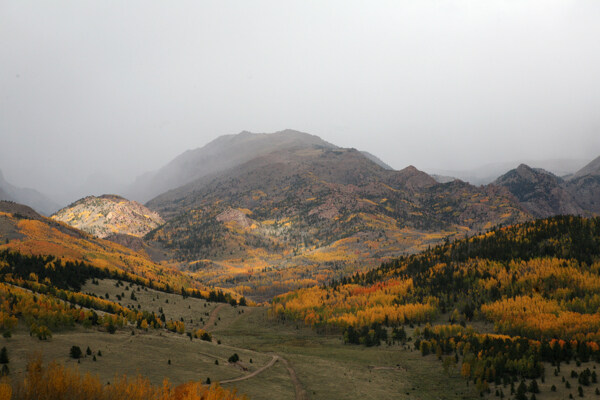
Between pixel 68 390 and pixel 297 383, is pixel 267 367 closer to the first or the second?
pixel 297 383

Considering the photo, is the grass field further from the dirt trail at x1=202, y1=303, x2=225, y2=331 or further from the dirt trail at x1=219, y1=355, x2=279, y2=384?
the dirt trail at x1=202, y1=303, x2=225, y2=331

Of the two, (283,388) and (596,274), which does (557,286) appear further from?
(283,388)

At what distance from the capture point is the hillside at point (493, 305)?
54.0 m

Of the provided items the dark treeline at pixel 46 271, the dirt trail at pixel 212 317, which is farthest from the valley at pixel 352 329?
the dirt trail at pixel 212 317

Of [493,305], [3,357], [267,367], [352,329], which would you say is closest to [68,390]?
[3,357]

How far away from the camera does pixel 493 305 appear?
3974 inches

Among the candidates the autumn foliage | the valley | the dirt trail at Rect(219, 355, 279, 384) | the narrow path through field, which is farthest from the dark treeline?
the autumn foliage

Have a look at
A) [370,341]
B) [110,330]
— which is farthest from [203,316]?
[110,330]

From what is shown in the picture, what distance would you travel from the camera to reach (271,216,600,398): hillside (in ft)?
177

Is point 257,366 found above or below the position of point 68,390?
below

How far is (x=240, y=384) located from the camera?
1444 inches

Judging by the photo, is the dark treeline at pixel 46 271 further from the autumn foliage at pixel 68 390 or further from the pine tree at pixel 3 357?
the autumn foliage at pixel 68 390

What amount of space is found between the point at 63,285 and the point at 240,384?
247 feet

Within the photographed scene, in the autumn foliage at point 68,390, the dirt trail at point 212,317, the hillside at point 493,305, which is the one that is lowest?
the dirt trail at point 212,317
